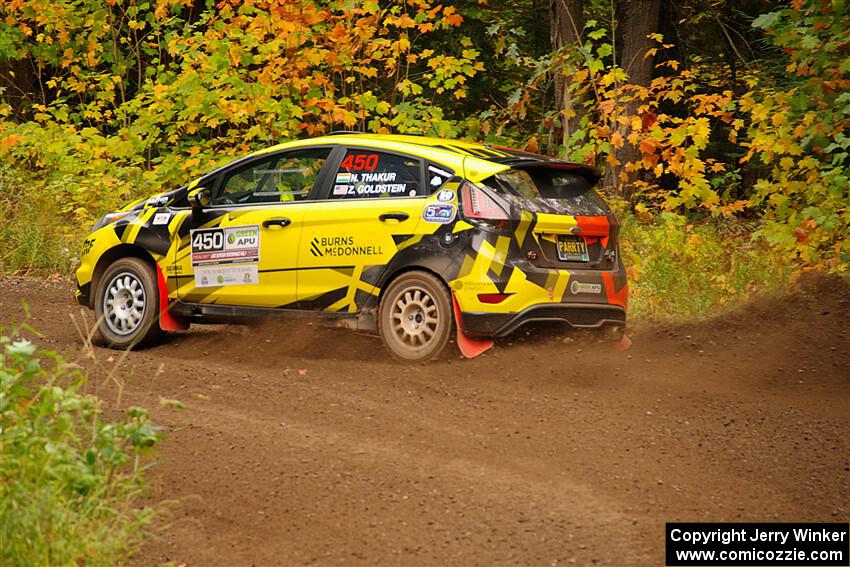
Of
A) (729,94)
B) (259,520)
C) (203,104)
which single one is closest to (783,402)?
(259,520)

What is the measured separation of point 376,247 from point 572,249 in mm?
1451

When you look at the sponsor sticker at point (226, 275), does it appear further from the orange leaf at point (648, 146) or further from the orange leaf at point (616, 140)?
the orange leaf at point (648, 146)

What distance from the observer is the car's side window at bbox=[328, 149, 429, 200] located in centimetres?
966

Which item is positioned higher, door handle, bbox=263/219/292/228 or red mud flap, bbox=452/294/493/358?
door handle, bbox=263/219/292/228

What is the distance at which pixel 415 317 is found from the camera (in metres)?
9.48

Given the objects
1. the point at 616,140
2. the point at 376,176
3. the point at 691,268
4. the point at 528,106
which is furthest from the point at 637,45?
the point at 376,176

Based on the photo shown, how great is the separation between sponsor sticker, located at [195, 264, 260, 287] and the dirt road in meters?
0.54

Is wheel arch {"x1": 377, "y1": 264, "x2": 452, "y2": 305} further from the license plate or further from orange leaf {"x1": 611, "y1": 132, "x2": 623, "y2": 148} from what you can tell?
orange leaf {"x1": 611, "y1": 132, "x2": 623, "y2": 148}

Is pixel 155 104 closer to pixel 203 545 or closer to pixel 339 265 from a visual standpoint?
pixel 339 265

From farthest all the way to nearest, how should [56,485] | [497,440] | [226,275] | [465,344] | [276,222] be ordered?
[226,275], [276,222], [465,344], [497,440], [56,485]

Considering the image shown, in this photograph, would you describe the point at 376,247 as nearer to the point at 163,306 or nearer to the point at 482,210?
the point at 482,210

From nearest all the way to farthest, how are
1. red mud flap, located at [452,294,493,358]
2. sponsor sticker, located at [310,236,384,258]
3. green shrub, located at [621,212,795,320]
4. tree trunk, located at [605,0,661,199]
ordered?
1. red mud flap, located at [452,294,493,358]
2. sponsor sticker, located at [310,236,384,258]
3. green shrub, located at [621,212,795,320]
4. tree trunk, located at [605,0,661,199]

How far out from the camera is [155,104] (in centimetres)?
1739

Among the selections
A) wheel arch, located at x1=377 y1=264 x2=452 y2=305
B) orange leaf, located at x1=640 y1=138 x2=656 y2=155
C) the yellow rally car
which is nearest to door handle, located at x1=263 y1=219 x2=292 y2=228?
the yellow rally car
